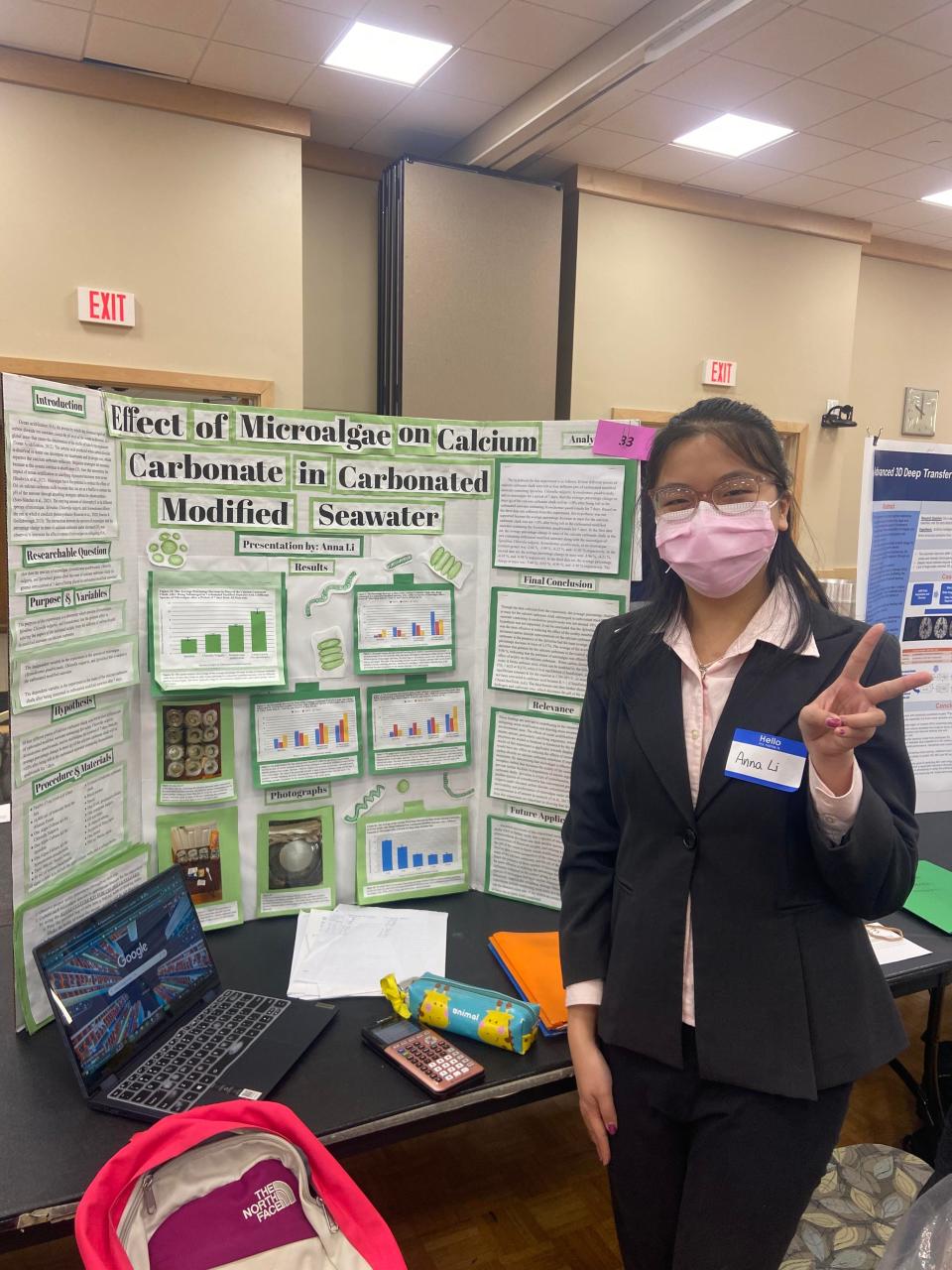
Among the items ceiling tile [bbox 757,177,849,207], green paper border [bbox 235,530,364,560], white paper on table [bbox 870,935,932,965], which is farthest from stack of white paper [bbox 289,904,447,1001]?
ceiling tile [bbox 757,177,849,207]

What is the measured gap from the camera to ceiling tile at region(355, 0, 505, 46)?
3260 mm

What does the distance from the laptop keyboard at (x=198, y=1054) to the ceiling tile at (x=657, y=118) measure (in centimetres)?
422

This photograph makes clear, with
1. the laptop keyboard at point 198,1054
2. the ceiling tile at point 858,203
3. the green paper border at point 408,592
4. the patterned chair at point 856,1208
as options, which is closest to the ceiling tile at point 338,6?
the green paper border at point 408,592

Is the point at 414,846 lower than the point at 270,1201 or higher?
higher

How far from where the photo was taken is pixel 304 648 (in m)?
1.66

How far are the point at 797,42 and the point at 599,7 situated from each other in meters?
0.87

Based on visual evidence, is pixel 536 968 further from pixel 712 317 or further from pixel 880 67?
pixel 712 317

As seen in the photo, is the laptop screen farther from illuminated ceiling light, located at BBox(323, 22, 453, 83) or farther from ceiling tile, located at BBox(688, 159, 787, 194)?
ceiling tile, located at BBox(688, 159, 787, 194)

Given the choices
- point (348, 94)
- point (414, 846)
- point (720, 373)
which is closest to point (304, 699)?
point (414, 846)

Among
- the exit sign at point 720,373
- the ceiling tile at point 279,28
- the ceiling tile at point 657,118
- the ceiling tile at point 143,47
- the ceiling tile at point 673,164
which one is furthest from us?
the exit sign at point 720,373

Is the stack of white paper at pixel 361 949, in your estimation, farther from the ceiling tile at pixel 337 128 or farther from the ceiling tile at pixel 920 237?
the ceiling tile at pixel 920 237

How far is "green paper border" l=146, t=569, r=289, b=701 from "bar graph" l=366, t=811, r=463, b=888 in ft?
1.25

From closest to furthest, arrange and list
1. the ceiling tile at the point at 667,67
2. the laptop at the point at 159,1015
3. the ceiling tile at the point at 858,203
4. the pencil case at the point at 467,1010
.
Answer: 1. the laptop at the point at 159,1015
2. the pencil case at the point at 467,1010
3. the ceiling tile at the point at 667,67
4. the ceiling tile at the point at 858,203

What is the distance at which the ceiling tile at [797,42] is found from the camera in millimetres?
3344
